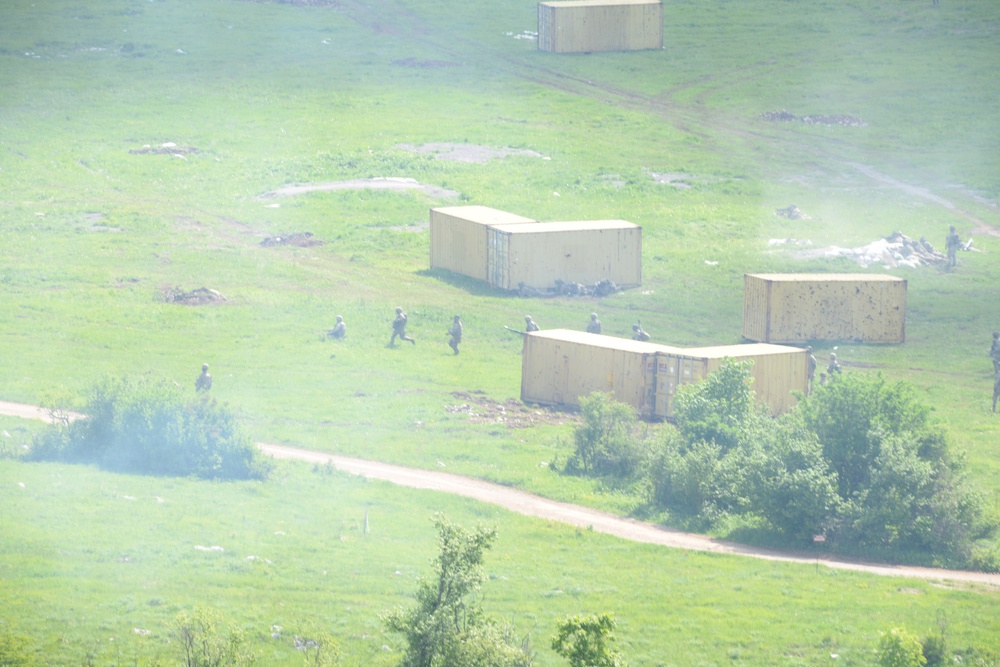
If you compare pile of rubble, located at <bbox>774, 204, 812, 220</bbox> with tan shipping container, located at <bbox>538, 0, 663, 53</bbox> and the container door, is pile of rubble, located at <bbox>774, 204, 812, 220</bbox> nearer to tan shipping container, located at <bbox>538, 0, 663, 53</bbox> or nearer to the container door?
the container door

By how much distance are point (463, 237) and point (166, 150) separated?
76.1ft

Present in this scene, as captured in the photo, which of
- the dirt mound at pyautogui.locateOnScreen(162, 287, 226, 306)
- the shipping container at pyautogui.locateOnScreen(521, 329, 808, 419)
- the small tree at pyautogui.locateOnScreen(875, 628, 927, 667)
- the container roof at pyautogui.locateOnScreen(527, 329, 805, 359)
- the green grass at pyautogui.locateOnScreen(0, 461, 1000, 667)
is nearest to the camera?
the small tree at pyautogui.locateOnScreen(875, 628, 927, 667)

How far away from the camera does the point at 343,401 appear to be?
39031 mm

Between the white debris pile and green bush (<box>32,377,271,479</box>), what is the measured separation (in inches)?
Answer: 1290

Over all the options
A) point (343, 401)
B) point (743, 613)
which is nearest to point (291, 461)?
point (343, 401)

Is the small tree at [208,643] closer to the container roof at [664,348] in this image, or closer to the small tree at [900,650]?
the small tree at [900,650]

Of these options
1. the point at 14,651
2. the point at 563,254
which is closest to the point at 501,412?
the point at 563,254

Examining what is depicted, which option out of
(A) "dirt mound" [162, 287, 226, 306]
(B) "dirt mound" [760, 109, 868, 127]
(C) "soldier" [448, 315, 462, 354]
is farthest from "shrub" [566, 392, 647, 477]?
(B) "dirt mound" [760, 109, 868, 127]

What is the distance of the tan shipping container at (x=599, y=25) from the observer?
91.4 meters

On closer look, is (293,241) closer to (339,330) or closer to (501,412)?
(339,330)

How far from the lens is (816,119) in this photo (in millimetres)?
83938

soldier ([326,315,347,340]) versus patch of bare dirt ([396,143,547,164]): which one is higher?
patch of bare dirt ([396,143,547,164])

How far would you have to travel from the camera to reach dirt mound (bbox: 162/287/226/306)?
161 feet

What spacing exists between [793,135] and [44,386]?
2085 inches
